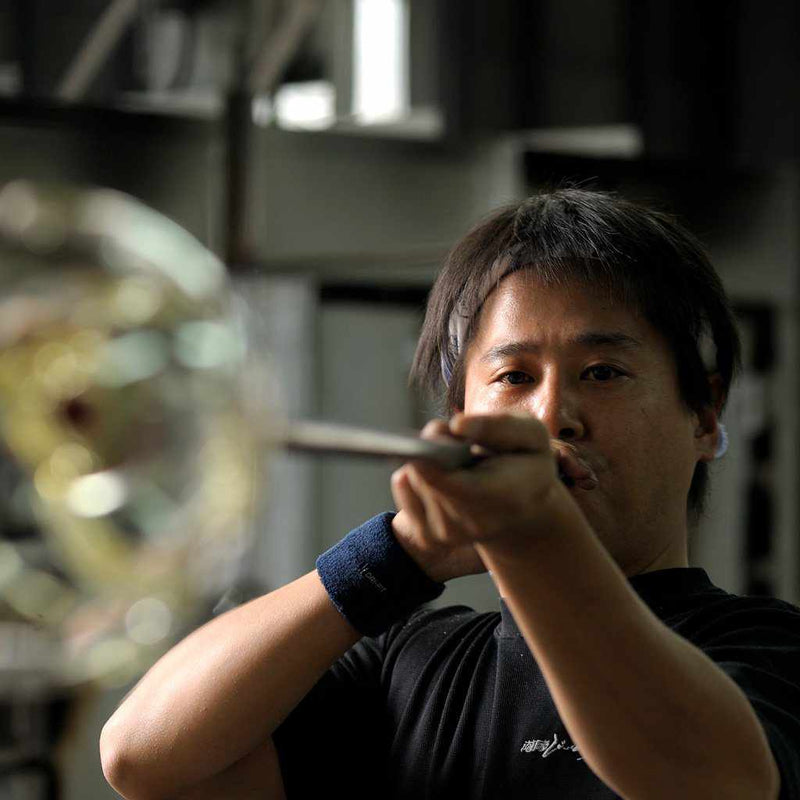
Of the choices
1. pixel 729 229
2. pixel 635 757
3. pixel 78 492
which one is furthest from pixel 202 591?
pixel 729 229

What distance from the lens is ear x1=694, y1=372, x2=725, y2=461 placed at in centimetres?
75

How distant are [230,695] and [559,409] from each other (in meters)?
0.23

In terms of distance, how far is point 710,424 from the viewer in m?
0.75

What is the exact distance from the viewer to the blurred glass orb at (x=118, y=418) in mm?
472

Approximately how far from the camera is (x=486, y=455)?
49cm

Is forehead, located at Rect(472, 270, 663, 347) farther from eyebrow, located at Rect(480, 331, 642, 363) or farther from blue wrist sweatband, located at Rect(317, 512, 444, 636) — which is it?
blue wrist sweatband, located at Rect(317, 512, 444, 636)

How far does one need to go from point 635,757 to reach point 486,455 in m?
0.14

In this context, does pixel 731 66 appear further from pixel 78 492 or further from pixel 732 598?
pixel 78 492

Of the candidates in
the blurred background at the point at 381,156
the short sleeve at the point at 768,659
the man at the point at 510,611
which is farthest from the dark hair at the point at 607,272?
the blurred background at the point at 381,156

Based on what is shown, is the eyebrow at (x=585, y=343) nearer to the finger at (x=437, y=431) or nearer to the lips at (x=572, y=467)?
the lips at (x=572, y=467)

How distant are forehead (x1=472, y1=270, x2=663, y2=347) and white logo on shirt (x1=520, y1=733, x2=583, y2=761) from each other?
0.20 metres

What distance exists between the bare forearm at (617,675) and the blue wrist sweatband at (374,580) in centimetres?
13

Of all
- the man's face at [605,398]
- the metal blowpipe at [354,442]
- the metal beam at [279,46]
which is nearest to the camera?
the metal blowpipe at [354,442]

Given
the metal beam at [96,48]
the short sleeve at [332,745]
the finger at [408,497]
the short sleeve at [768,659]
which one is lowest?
the short sleeve at [332,745]
